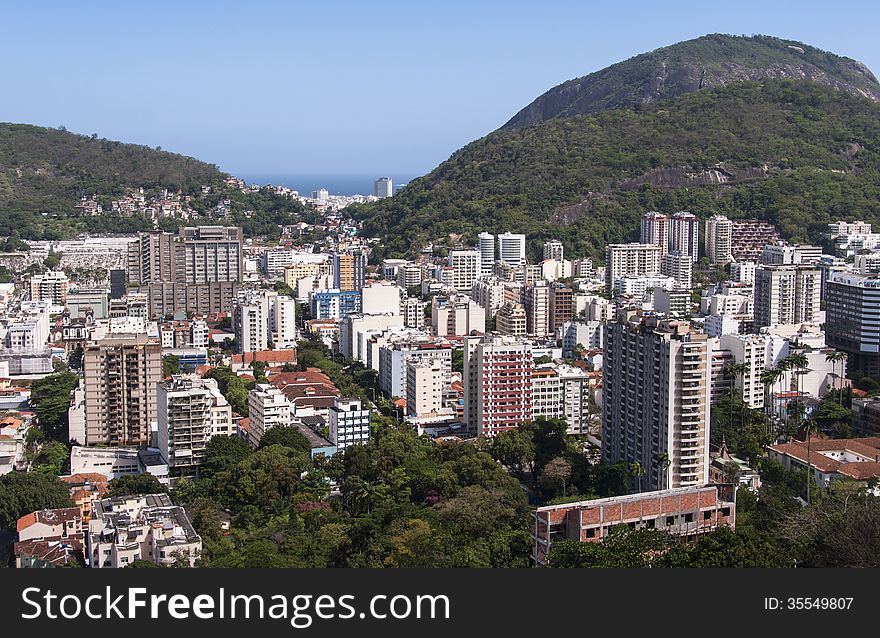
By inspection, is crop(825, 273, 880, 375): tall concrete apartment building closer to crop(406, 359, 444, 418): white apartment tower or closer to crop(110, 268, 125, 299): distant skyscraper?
crop(406, 359, 444, 418): white apartment tower

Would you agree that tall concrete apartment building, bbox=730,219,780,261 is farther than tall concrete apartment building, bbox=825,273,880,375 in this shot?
Yes

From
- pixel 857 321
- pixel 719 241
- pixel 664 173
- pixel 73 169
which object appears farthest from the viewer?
pixel 73 169

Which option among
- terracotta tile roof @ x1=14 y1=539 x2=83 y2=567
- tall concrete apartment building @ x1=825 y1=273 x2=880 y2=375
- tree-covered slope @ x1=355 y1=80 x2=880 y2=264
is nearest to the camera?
terracotta tile roof @ x1=14 y1=539 x2=83 y2=567

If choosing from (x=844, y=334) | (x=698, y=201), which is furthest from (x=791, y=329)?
(x=698, y=201)

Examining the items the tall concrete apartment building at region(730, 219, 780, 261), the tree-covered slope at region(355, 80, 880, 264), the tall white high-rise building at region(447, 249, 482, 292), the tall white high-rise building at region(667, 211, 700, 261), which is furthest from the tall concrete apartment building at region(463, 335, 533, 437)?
the tall concrete apartment building at region(730, 219, 780, 261)

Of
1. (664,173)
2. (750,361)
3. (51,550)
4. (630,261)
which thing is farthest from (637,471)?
(664,173)

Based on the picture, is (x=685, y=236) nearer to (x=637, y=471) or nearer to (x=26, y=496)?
(x=637, y=471)
